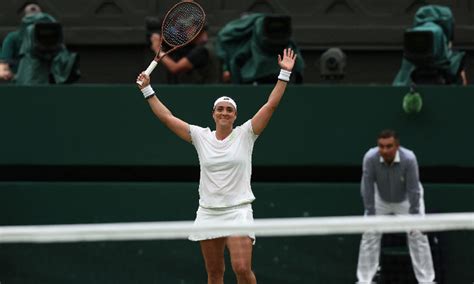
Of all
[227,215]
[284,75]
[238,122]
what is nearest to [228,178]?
[227,215]

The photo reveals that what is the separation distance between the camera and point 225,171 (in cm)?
864

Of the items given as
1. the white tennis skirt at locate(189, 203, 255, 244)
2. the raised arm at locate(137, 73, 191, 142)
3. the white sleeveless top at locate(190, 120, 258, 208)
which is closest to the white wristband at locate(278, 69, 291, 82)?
the white sleeveless top at locate(190, 120, 258, 208)

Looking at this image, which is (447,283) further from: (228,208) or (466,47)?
(466,47)

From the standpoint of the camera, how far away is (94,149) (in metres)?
12.1

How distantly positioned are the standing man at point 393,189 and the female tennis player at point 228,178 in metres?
2.18

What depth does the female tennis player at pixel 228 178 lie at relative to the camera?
8.60m

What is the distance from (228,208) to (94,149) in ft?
12.0

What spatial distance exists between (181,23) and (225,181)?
1.20 metres

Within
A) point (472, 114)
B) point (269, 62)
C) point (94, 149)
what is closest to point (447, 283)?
point (472, 114)

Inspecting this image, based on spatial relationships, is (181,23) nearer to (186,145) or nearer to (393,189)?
(393,189)

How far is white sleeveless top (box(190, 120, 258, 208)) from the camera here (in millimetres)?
8609

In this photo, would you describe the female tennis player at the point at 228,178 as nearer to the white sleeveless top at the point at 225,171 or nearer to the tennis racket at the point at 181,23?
the white sleeveless top at the point at 225,171

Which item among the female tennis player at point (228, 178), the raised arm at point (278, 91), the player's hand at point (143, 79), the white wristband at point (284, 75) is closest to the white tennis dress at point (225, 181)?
the female tennis player at point (228, 178)

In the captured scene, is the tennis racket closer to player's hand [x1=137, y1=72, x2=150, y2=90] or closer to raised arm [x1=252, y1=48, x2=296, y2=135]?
player's hand [x1=137, y1=72, x2=150, y2=90]
